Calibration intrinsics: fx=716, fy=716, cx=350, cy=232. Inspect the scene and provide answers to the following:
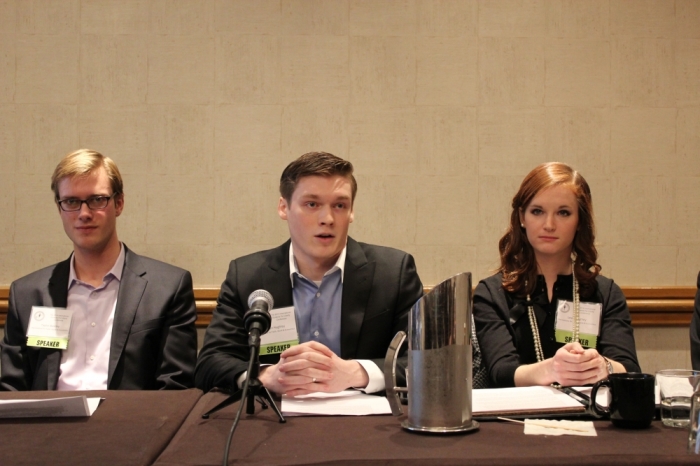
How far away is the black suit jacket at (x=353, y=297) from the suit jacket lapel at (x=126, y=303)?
0.42m

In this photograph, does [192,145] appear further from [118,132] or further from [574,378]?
[574,378]

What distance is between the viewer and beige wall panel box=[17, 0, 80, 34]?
3654 mm

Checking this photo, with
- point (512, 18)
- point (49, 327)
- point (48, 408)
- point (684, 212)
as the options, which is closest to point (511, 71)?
point (512, 18)

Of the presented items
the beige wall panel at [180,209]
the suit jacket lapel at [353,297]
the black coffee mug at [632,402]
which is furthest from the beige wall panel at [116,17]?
the black coffee mug at [632,402]

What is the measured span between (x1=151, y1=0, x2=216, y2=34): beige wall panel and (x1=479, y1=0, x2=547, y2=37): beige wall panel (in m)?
1.41

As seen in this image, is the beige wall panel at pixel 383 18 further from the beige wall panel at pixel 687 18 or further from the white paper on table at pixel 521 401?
the white paper on table at pixel 521 401

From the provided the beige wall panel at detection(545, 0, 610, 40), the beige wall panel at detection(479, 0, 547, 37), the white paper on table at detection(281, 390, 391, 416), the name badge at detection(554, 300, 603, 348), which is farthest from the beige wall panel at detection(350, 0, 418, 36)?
the white paper on table at detection(281, 390, 391, 416)

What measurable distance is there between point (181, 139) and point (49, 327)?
1303 mm

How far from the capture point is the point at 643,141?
3744 millimetres

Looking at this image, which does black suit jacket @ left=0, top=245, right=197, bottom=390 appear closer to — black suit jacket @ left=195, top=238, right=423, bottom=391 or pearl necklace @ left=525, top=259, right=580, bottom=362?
black suit jacket @ left=195, top=238, right=423, bottom=391

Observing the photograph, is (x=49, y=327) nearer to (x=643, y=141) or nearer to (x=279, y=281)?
(x=279, y=281)

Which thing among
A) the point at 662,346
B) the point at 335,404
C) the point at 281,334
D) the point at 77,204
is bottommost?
the point at 662,346

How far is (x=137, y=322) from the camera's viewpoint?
2764 mm

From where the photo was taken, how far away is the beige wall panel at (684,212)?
12.3ft
